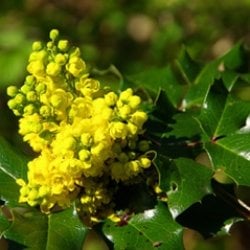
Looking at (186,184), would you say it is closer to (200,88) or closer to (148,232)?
(148,232)

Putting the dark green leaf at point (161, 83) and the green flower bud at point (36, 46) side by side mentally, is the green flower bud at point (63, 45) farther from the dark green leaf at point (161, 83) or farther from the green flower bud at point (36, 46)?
the dark green leaf at point (161, 83)

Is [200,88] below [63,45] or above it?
below

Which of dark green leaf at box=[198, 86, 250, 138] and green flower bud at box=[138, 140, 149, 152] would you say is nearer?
green flower bud at box=[138, 140, 149, 152]

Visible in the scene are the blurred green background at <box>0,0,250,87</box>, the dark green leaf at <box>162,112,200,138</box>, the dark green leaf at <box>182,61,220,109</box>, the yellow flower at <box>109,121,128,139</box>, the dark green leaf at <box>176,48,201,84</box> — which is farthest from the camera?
the blurred green background at <box>0,0,250,87</box>

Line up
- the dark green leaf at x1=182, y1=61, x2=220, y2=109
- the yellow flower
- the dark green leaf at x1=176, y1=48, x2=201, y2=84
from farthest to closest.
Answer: the dark green leaf at x1=176, y1=48, x2=201, y2=84 < the dark green leaf at x1=182, y1=61, x2=220, y2=109 < the yellow flower

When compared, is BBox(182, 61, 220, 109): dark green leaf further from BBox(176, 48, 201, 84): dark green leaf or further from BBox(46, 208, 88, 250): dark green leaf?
BBox(46, 208, 88, 250): dark green leaf

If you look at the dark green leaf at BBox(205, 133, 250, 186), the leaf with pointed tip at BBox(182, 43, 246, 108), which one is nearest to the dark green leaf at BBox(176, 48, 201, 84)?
the leaf with pointed tip at BBox(182, 43, 246, 108)

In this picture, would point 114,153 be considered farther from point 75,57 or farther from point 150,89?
point 150,89

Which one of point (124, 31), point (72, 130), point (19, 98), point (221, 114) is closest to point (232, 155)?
point (221, 114)
